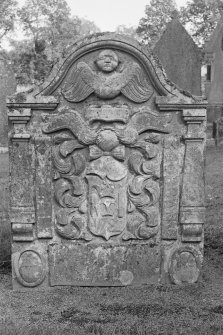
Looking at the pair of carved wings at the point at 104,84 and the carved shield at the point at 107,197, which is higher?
the pair of carved wings at the point at 104,84

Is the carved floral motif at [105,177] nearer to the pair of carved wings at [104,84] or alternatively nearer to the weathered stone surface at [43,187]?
the weathered stone surface at [43,187]

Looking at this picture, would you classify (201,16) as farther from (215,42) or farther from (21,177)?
(21,177)

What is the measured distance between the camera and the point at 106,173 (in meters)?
4.70

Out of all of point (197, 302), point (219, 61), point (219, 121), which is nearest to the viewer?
point (197, 302)

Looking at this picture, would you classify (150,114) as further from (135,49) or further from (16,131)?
(16,131)

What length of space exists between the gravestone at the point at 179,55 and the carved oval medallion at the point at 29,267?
10.8 metres

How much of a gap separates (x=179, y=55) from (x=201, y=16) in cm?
2967

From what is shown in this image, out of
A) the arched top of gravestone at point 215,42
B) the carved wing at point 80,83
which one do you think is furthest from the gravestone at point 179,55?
the arched top of gravestone at point 215,42

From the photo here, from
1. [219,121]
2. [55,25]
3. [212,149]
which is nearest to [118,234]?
[212,149]

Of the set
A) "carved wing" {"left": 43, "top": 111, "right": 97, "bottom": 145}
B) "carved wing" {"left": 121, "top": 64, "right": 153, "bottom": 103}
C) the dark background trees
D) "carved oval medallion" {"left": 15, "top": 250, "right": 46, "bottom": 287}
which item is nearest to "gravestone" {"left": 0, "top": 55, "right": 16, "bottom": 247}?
"carved oval medallion" {"left": 15, "top": 250, "right": 46, "bottom": 287}

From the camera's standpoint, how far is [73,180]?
4.70 meters

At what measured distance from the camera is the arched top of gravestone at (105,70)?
14.8 feet

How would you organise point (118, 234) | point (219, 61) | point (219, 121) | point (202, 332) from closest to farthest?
point (202, 332)
point (118, 234)
point (219, 121)
point (219, 61)

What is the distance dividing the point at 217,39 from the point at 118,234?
29.0m
